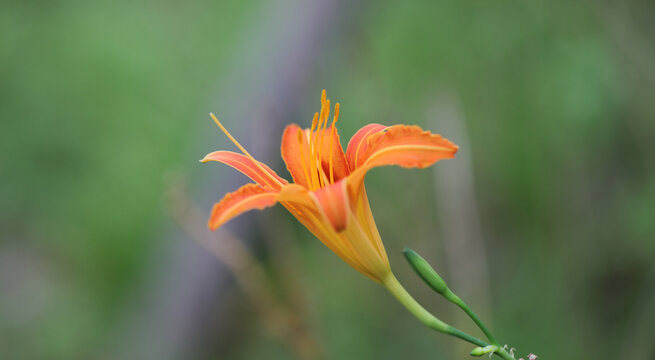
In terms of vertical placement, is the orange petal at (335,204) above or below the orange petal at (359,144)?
below

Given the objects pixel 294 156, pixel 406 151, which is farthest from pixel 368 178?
pixel 406 151

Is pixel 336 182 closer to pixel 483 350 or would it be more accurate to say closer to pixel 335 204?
pixel 335 204

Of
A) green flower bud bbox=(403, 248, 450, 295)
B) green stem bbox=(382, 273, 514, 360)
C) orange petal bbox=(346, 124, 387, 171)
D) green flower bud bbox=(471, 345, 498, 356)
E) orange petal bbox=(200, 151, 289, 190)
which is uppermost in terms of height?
orange petal bbox=(346, 124, 387, 171)

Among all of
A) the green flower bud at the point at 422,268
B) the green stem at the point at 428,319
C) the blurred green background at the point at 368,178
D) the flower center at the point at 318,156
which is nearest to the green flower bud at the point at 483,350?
the green stem at the point at 428,319

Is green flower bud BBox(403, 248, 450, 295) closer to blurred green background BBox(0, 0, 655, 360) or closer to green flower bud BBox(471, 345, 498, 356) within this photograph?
green flower bud BBox(471, 345, 498, 356)

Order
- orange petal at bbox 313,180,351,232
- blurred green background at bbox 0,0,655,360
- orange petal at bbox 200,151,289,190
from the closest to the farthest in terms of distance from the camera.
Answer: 1. orange petal at bbox 313,180,351,232
2. orange petal at bbox 200,151,289,190
3. blurred green background at bbox 0,0,655,360

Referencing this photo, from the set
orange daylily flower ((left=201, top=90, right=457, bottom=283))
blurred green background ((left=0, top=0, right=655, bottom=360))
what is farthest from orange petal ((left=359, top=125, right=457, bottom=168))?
blurred green background ((left=0, top=0, right=655, bottom=360))

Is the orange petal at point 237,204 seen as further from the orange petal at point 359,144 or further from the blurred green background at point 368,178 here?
the blurred green background at point 368,178

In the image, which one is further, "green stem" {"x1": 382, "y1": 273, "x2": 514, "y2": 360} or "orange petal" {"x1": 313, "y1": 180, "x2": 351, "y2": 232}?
"green stem" {"x1": 382, "y1": 273, "x2": 514, "y2": 360}

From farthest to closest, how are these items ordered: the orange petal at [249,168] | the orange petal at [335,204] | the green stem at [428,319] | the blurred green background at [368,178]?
the blurred green background at [368,178]
the orange petal at [249,168]
the green stem at [428,319]
the orange petal at [335,204]
